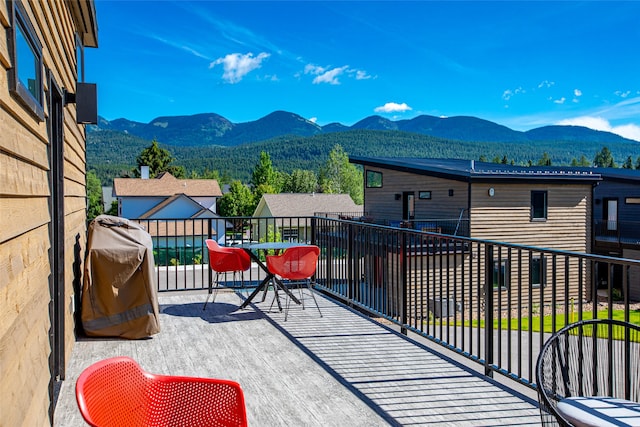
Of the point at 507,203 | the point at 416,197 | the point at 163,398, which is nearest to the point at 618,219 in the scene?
the point at 507,203

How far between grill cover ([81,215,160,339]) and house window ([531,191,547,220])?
1639cm

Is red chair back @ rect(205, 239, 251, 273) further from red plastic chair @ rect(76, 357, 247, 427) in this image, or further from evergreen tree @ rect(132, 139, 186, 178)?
evergreen tree @ rect(132, 139, 186, 178)

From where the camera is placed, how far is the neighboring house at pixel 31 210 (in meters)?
1.52

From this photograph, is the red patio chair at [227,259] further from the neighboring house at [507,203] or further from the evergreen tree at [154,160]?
the evergreen tree at [154,160]

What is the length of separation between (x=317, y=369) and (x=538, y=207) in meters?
16.6

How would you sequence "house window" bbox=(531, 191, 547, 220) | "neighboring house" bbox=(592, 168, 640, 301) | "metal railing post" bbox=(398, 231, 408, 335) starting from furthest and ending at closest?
"neighboring house" bbox=(592, 168, 640, 301), "house window" bbox=(531, 191, 547, 220), "metal railing post" bbox=(398, 231, 408, 335)

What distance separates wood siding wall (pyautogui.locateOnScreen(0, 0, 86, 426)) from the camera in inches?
58.7

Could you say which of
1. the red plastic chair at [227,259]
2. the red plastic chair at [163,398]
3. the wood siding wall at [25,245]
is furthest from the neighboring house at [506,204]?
the red plastic chair at [163,398]

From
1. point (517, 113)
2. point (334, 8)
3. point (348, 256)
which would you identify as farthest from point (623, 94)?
point (348, 256)

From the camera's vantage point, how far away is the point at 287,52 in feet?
534

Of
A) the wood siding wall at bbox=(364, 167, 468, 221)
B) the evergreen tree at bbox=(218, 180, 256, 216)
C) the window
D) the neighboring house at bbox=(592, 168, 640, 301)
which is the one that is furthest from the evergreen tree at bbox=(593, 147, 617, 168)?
the wood siding wall at bbox=(364, 167, 468, 221)

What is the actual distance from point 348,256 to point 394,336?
1377mm

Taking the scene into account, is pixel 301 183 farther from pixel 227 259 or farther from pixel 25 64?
pixel 25 64

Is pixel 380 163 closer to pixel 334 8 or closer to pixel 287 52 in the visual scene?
pixel 334 8
